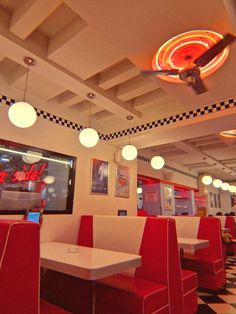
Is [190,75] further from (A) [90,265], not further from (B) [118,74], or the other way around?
(A) [90,265]

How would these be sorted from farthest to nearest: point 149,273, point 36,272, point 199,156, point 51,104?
point 199,156
point 51,104
point 149,273
point 36,272

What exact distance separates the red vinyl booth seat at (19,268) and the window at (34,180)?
198 cm

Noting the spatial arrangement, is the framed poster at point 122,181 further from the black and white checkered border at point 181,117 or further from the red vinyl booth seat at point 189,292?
the red vinyl booth seat at point 189,292

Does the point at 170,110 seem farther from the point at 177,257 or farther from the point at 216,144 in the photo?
the point at 216,144

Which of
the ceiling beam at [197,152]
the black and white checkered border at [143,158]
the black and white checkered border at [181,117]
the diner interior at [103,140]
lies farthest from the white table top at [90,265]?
the black and white checkered border at [143,158]

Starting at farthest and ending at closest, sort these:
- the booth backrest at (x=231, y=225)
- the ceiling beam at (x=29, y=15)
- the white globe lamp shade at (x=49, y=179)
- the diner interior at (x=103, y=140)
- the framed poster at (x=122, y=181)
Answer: the booth backrest at (x=231, y=225) → the framed poster at (x=122, y=181) → the white globe lamp shade at (x=49, y=179) → the ceiling beam at (x=29, y=15) → the diner interior at (x=103, y=140)

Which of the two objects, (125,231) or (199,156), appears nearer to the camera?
(125,231)

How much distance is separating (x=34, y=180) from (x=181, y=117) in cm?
280

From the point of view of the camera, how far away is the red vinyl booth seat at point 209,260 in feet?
11.8

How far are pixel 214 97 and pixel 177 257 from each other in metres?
2.38

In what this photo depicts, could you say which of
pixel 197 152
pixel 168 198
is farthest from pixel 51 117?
pixel 168 198

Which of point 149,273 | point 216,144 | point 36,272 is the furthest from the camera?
point 216,144

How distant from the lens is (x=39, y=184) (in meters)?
3.65

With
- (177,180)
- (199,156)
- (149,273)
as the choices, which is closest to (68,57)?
(149,273)
